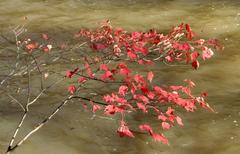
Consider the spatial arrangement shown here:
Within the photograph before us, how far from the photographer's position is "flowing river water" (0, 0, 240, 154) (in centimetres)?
588

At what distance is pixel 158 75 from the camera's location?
816 cm

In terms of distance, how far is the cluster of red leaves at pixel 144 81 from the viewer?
484 cm

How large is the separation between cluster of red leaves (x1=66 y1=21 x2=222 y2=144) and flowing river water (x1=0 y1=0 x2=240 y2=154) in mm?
244

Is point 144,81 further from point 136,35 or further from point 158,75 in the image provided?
point 136,35

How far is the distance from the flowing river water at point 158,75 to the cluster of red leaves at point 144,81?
24 cm

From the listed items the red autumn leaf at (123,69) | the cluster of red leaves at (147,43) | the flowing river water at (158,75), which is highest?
the red autumn leaf at (123,69)

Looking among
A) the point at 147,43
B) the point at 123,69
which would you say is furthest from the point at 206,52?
the point at 147,43

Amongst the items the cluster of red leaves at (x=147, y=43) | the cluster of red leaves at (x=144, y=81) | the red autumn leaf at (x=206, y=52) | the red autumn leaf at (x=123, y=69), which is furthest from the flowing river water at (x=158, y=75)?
the red autumn leaf at (x=123, y=69)

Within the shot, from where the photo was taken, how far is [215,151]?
5727 millimetres

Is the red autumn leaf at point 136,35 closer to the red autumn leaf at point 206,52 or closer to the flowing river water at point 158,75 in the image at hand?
the flowing river water at point 158,75

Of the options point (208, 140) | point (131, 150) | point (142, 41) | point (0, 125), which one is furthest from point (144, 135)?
point (0, 125)

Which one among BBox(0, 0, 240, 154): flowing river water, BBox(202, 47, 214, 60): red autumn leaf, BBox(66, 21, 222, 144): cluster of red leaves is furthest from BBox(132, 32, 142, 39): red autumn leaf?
BBox(202, 47, 214, 60): red autumn leaf

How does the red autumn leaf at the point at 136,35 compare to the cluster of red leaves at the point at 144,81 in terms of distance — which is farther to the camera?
the red autumn leaf at the point at 136,35

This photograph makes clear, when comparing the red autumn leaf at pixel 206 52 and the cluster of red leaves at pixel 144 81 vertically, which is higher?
the red autumn leaf at pixel 206 52
